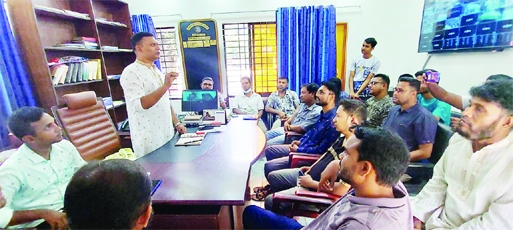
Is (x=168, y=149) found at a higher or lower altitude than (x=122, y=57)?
lower

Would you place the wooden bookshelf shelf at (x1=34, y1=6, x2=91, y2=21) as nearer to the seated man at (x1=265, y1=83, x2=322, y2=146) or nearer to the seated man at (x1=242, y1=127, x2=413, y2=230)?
the seated man at (x1=265, y1=83, x2=322, y2=146)

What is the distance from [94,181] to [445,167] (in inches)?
60.4

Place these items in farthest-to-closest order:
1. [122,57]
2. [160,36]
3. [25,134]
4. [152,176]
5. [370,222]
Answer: [160,36] < [122,57] < [152,176] < [25,134] < [370,222]

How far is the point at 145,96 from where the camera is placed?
172 centimetres

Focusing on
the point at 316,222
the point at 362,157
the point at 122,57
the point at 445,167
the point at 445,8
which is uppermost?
the point at 445,8

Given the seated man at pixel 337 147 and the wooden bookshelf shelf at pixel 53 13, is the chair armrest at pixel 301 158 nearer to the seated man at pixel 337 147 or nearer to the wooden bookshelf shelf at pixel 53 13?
the seated man at pixel 337 147

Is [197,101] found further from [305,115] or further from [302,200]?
[302,200]

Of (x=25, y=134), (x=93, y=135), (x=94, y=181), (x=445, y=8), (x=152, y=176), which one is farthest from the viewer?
(x=445, y=8)

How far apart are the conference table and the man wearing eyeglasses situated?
140 centimetres

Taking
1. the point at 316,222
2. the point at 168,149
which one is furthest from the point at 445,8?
the point at 168,149

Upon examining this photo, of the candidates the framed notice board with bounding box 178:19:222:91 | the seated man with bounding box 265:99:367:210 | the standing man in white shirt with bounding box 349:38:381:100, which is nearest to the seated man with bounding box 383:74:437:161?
the seated man with bounding box 265:99:367:210

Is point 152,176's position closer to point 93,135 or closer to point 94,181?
point 94,181

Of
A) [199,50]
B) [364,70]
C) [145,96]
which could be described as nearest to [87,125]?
[145,96]

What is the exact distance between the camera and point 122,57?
361 cm
